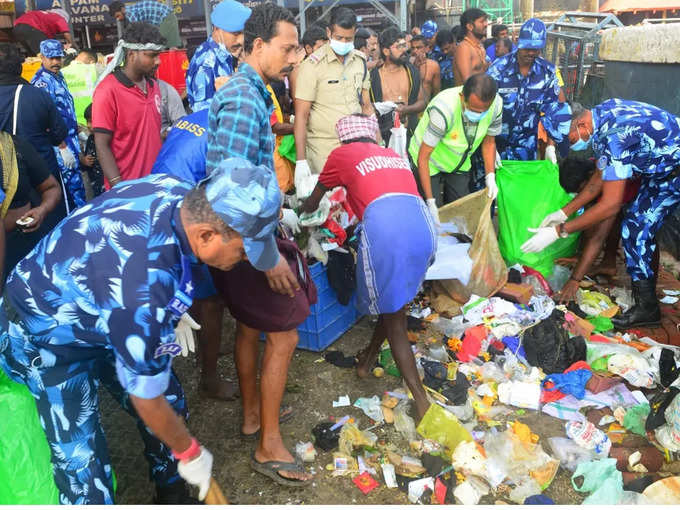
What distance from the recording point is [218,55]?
4195 mm

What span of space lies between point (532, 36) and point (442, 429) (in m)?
3.56

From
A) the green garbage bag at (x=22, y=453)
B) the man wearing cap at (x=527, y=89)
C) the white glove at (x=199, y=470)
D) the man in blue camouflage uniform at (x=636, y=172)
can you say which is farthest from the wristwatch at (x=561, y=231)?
the green garbage bag at (x=22, y=453)

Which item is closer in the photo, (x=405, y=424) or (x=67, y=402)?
(x=67, y=402)

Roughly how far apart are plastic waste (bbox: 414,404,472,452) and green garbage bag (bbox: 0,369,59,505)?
164 cm

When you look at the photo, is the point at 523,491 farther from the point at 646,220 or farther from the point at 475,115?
the point at 475,115

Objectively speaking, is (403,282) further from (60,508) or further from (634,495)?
(60,508)

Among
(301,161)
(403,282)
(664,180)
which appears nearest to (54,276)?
(403,282)

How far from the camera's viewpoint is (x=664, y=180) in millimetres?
3797

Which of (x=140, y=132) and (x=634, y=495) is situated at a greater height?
(x=140, y=132)

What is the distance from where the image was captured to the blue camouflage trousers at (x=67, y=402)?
1.83 metres

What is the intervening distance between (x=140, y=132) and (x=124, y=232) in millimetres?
2219

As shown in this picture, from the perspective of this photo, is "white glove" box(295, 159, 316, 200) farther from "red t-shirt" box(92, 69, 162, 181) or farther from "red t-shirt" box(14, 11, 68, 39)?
"red t-shirt" box(14, 11, 68, 39)

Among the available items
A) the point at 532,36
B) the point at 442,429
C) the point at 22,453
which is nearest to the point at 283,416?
the point at 442,429

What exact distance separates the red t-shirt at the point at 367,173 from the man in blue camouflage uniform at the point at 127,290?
1170 millimetres
